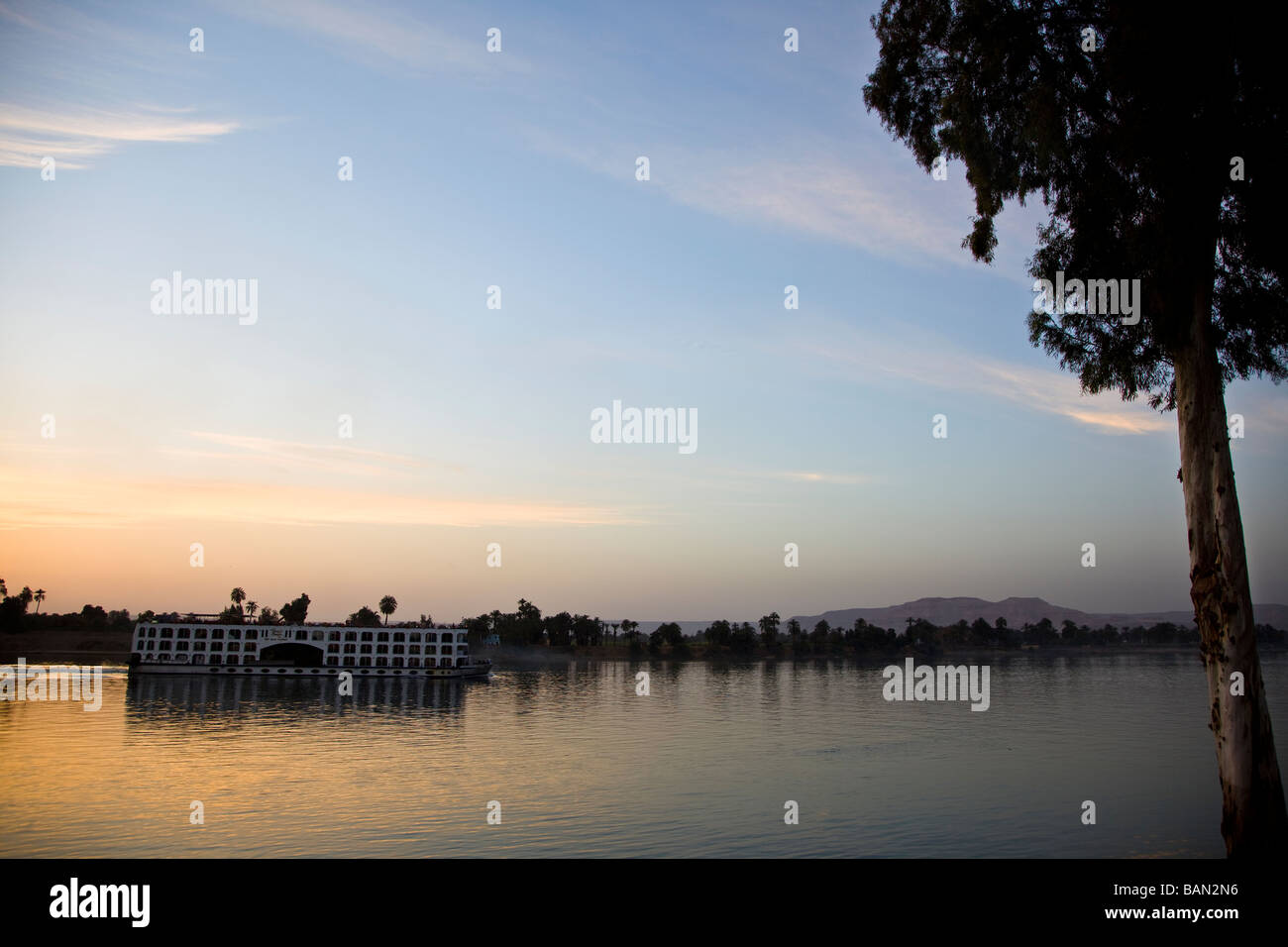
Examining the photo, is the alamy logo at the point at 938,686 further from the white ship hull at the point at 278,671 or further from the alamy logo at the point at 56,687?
the alamy logo at the point at 56,687

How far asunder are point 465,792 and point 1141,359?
100ft

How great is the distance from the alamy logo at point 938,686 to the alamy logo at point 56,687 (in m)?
83.3

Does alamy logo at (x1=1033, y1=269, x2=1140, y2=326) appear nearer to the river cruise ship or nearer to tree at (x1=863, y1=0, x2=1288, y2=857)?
tree at (x1=863, y1=0, x2=1288, y2=857)

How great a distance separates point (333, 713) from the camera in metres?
71.3

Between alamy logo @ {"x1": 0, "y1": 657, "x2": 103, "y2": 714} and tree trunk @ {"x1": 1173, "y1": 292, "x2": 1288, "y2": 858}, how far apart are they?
273ft

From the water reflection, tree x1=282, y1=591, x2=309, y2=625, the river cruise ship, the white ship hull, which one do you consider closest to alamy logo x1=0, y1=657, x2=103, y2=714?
the water reflection

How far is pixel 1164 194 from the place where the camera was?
15.4 m

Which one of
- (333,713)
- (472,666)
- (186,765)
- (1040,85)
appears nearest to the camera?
(1040,85)

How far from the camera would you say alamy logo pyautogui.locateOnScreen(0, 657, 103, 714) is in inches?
3376
